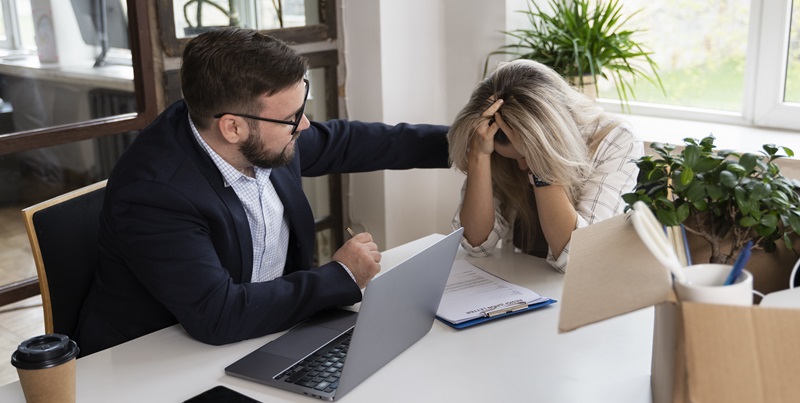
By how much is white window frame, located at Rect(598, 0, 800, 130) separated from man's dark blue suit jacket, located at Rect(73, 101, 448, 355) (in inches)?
72.9

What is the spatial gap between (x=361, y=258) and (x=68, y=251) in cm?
62

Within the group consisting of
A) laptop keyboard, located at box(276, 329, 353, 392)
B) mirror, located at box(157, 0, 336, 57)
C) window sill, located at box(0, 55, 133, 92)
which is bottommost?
laptop keyboard, located at box(276, 329, 353, 392)

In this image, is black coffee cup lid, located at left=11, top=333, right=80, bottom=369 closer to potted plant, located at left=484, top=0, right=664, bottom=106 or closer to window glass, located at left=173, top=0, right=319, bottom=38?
→ window glass, located at left=173, top=0, right=319, bottom=38

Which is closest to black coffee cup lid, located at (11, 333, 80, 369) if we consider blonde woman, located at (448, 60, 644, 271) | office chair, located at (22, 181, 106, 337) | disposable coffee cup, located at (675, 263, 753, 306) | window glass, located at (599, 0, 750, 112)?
office chair, located at (22, 181, 106, 337)

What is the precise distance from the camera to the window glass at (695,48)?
3.01 meters

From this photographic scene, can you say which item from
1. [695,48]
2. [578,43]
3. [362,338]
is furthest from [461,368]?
[695,48]

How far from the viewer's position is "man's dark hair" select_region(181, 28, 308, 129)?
1733 millimetres

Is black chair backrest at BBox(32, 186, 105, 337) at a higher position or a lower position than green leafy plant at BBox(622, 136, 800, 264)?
lower

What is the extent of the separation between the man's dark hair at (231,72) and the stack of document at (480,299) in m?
0.56

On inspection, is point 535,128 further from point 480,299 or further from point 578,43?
point 578,43

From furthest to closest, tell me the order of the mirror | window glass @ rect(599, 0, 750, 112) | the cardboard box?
window glass @ rect(599, 0, 750, 112) → the mirror → the cardboard box

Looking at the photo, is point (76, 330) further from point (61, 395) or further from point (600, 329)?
point (600, 329)

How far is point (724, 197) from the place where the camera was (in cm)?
122

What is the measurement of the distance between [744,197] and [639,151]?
87 centimetres
